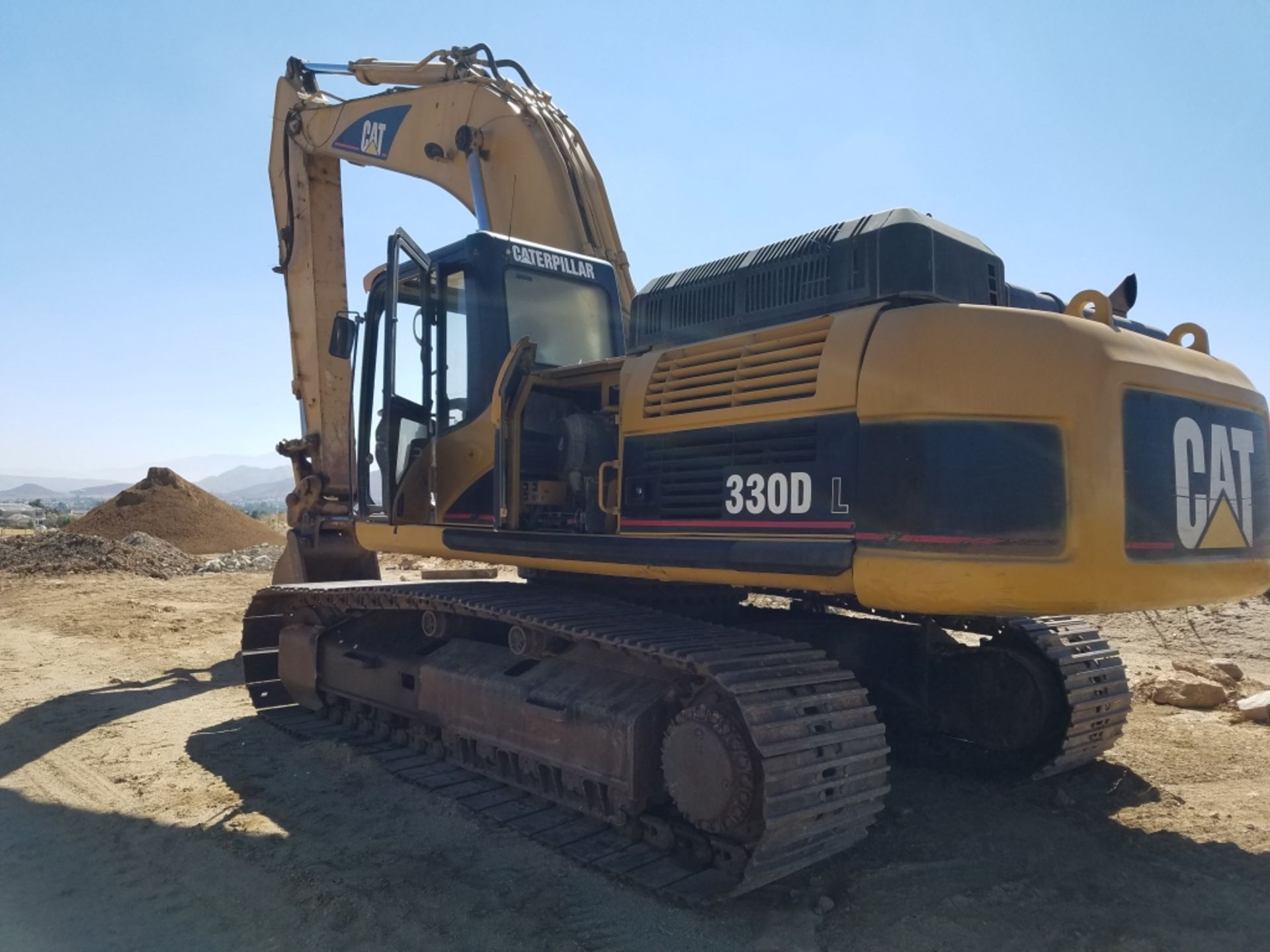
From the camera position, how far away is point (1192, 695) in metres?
6.82

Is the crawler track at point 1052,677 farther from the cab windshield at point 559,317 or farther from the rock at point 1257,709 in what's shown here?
the cab windshield at point 559,317

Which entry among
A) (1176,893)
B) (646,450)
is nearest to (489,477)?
(646,450)

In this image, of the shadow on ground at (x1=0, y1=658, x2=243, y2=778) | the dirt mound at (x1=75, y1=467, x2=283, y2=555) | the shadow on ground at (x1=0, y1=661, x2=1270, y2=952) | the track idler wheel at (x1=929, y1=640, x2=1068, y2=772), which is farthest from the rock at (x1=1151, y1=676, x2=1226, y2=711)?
the dirt mound at (x1=75, y1=467, x2=283, y2=555)

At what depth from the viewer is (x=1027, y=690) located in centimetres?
519

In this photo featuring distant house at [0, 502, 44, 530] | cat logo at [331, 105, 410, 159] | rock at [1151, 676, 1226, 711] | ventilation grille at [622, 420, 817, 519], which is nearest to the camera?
ventilation grille at [622, 420, 817, 519]

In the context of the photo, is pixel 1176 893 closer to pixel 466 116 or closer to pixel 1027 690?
pixel 1027 690

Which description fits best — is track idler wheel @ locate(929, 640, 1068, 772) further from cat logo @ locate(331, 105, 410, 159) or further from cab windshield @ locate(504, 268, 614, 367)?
cat logo @ locate(331, 105, 410, 159)

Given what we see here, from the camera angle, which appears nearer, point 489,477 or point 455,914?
point 455,914

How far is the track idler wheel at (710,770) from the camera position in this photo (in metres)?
3.66

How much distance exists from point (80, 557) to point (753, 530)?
17177mm

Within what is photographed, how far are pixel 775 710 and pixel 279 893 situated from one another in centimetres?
216

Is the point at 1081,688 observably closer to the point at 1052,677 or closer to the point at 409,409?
the point at 1052,677

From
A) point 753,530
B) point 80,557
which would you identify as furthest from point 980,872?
point 80,557

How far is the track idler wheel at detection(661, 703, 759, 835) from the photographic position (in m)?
3.66
